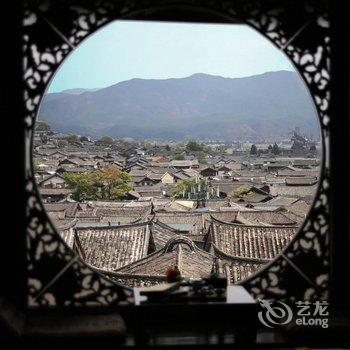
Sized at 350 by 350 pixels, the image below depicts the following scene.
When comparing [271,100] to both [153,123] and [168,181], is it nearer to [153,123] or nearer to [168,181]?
[153,123]

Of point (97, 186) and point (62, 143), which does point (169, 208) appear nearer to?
point (97, 186)

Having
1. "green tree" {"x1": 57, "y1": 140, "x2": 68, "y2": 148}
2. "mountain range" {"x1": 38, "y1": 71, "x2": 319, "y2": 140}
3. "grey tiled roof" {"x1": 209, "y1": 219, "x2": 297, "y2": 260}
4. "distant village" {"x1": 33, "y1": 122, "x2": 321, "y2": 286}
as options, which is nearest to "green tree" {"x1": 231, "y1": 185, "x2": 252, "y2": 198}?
"distant village" {"x1": 33, "y1": 122, "x2": 321, "y2": 286}

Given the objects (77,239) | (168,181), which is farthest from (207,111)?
(77,239)

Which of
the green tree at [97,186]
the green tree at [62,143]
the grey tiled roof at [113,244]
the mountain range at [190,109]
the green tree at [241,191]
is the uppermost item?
the mountain range at [190,109]

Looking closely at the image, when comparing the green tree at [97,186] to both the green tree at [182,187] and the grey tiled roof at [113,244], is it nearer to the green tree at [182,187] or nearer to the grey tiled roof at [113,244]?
the green tree at [182,187]

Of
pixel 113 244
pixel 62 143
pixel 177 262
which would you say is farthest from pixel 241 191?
pixel 62 143

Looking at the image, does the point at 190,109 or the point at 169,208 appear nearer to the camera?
the point at 169,208

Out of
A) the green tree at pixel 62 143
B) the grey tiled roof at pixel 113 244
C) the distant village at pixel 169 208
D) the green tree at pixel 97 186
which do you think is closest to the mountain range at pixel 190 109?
the distant village at pixel 169 208
